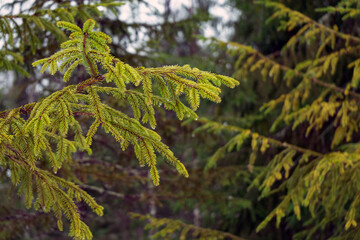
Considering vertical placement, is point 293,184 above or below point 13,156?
below

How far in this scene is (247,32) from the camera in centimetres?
907

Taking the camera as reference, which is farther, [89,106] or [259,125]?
[259,125]

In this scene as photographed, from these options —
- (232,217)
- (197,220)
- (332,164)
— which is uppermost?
(332,164)

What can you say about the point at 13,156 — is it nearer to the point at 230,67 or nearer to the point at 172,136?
the point at 172,136

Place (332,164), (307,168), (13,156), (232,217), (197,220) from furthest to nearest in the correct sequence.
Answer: (197,220)
(232,217)
(307,168)
(332,164)
(13,156)

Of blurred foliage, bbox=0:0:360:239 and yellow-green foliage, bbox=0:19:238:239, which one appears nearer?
yellow-green foliage, bbox=0:19:238:239

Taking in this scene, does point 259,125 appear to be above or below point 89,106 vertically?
below

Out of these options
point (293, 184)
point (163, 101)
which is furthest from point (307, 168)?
point (163, 101)

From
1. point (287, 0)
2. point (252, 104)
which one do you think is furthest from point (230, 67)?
point (287, 0)

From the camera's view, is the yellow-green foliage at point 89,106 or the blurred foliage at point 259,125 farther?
the blurred foliage at point 259,125

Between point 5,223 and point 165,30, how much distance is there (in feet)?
12.5

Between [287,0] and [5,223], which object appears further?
[287,0]

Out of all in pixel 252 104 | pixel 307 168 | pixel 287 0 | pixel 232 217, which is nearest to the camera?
pixel 307 168

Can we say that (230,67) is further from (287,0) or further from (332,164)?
(332,164)
